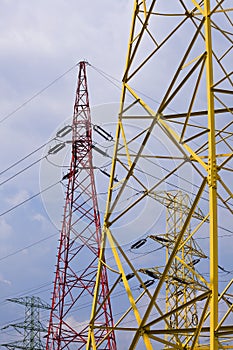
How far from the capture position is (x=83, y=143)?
1039 inches

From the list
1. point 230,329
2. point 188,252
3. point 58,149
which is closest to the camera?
point 230,329

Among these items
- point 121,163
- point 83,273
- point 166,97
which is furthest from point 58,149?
point 166,97

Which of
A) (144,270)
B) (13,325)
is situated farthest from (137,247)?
(13,325)

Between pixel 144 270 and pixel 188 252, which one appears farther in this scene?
pixel 188 252

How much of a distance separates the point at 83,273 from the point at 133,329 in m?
14.6

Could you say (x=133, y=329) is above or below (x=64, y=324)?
below

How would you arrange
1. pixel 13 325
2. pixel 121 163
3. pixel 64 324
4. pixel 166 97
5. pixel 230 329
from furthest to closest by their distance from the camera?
pixel 13 325 → pixel 64 324 → pixel 121 163 → pixel 166 97 → pixel 230 329

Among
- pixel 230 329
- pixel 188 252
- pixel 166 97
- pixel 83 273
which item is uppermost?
pixel 188 252

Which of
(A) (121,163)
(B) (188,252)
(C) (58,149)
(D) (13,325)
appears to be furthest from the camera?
(D) (13,325)

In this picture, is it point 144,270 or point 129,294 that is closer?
point 129,294

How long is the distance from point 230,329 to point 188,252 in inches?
930

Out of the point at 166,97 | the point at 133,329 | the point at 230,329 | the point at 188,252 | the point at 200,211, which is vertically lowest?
the point at 230,329

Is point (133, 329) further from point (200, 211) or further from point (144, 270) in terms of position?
point (200, 211)

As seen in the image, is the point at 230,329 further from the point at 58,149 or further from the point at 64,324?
the point at 58,149
